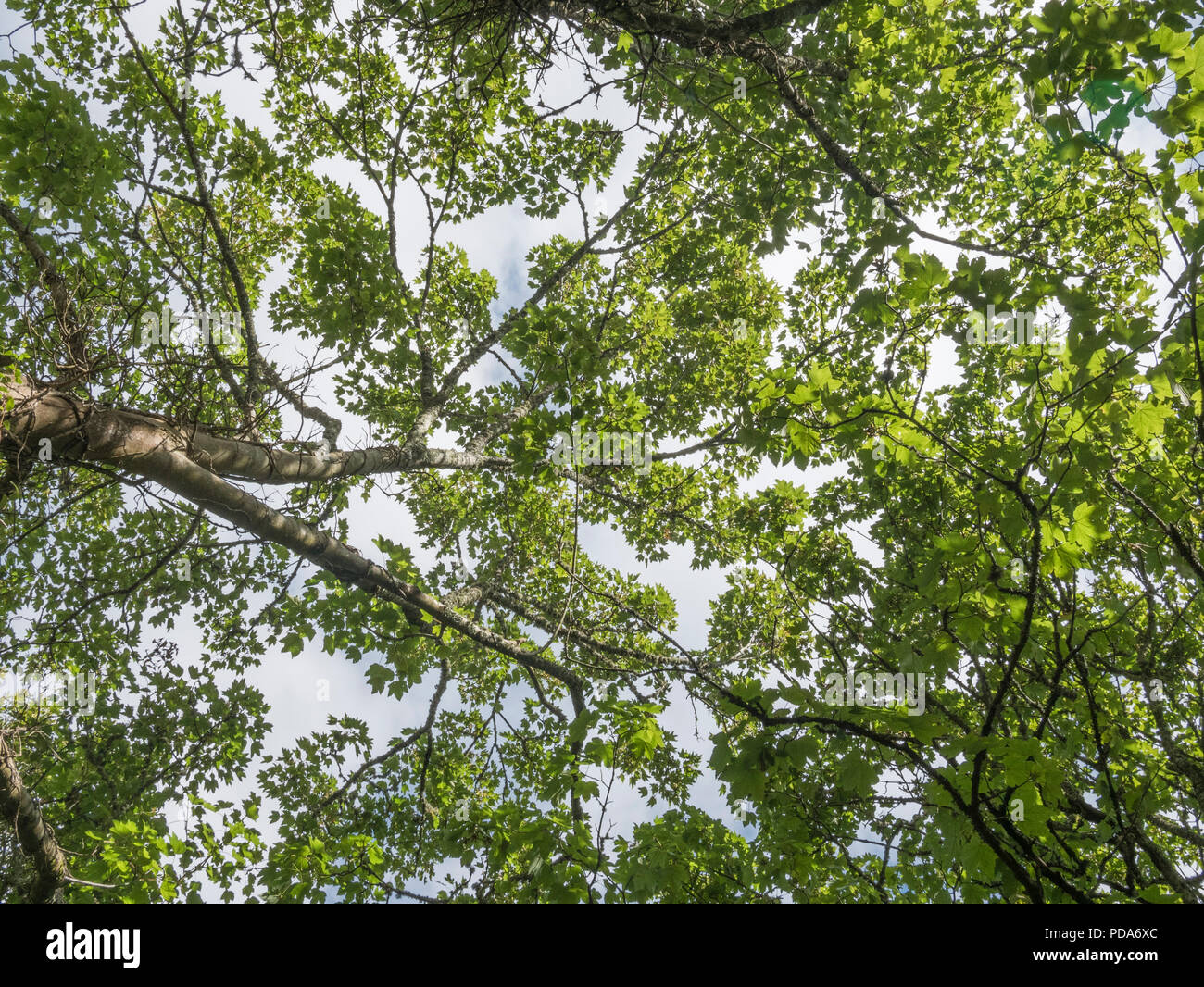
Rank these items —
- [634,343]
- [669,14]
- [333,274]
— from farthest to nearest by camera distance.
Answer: [634,343] → [333,274] → [669,14]

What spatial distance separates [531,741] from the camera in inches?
275

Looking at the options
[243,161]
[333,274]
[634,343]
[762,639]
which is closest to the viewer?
[333,274]

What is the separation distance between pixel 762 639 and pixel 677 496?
2378 millimetres

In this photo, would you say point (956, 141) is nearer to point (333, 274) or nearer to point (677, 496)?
point (677, 496)

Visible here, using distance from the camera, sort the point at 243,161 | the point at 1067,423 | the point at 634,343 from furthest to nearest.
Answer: the point at 634,343 < the point at 243,161 < the point at 1067,423

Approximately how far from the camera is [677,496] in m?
8.22

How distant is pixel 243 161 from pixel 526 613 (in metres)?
6.19

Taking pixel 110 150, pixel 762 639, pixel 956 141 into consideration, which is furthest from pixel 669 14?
pixel 762 639

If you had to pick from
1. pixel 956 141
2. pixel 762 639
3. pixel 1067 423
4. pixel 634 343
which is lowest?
pixel 762 639

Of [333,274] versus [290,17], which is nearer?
[333,274]

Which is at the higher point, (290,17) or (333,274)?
(290,17)
